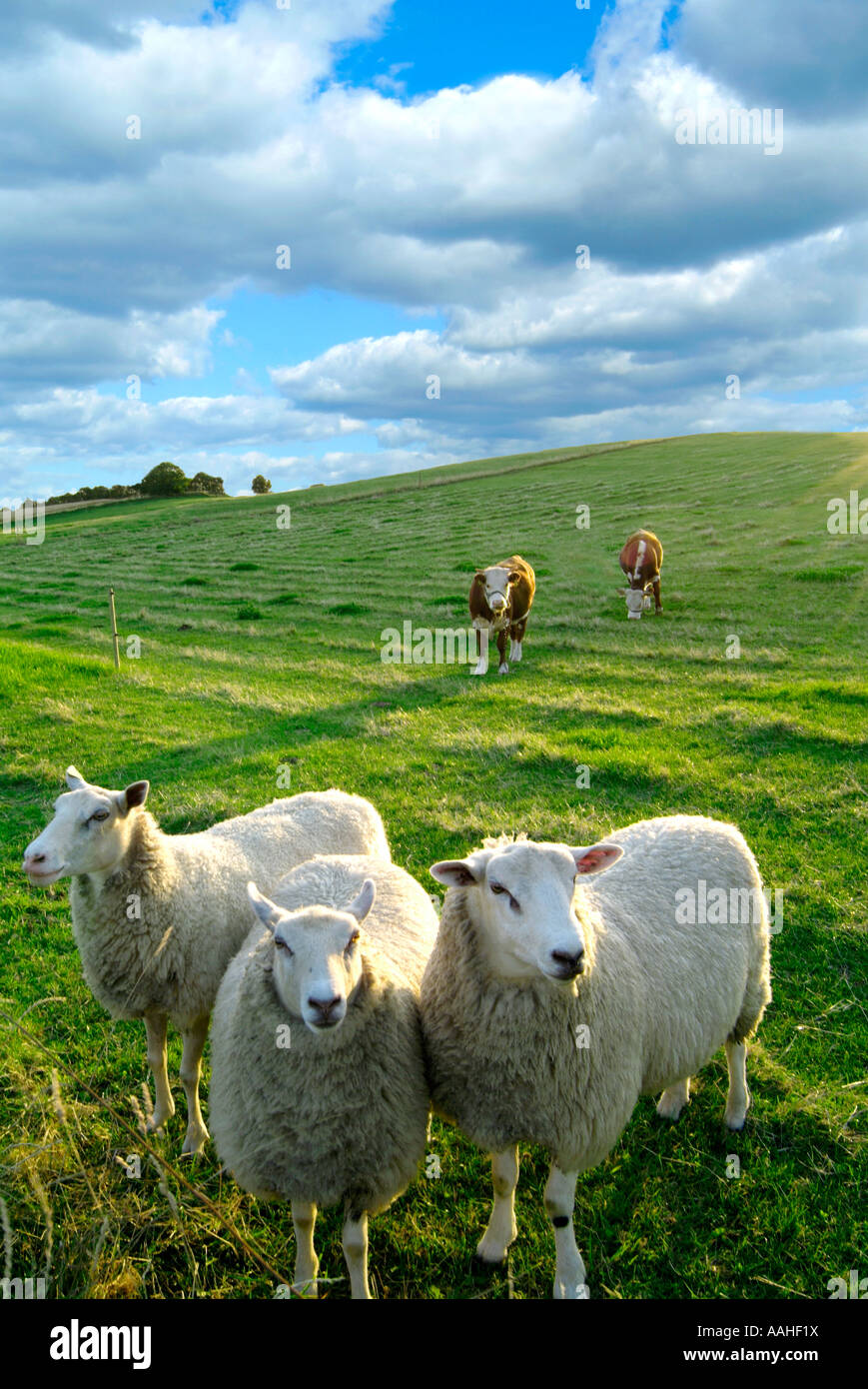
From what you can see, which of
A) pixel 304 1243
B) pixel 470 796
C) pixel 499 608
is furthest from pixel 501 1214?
pixel 499 608

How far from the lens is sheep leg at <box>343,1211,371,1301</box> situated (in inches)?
126

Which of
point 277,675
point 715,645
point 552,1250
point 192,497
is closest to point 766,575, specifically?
point 715,645

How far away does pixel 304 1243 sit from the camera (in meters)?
3.29

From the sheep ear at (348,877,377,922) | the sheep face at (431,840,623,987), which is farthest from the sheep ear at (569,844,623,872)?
the sheep ear at (348,877,377,922)

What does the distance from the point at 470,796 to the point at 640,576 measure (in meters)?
12.4

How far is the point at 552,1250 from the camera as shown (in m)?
3.41

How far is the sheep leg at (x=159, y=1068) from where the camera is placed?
13.8 ft

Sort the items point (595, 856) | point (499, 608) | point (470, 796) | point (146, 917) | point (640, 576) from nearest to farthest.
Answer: point (595, 856), point (146, 917), point (470, 796), point (499, 608), point (640, 576)

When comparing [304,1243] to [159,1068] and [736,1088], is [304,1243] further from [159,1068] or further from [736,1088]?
[736,1088]

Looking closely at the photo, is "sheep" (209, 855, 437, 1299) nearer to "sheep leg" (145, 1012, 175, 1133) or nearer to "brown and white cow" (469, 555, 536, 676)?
"sheep leg" (145, 1012, 175, 1133)

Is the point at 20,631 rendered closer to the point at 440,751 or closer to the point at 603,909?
the point at 440,751

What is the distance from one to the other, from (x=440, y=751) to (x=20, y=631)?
46.5 ft

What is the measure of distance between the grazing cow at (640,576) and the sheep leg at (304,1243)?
1664 centimetres

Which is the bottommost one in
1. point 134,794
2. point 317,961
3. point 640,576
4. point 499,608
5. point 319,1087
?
point 319,1087
